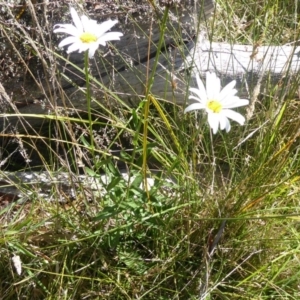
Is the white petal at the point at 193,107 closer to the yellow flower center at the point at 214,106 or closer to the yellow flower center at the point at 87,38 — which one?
the yellow flower center at the point at 214,106

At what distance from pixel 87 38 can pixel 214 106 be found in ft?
0.99

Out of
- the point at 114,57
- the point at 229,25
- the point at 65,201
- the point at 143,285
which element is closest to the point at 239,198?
the point at 143,285

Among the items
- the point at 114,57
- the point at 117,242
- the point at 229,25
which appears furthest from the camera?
the point at 229,25

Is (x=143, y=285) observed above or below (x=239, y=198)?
below

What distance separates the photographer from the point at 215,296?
1.60 metres

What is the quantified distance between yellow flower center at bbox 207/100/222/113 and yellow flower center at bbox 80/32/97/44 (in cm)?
28

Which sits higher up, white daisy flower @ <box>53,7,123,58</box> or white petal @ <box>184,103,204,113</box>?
white daisy flower @ <box>53,7,123,58</box>

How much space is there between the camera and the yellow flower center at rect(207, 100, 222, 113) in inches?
47.8

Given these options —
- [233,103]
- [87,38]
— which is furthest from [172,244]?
[87,38]

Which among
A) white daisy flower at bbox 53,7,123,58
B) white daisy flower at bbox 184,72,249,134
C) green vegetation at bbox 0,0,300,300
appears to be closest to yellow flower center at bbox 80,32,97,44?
white daisy flower at bbox 53,7,123,58

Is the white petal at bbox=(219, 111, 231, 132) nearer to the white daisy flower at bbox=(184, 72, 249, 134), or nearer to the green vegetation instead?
the white daisy flower at bbox=(184, 72, 249, 134)

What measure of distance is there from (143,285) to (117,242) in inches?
6.3

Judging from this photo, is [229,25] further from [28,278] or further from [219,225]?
[28,278]

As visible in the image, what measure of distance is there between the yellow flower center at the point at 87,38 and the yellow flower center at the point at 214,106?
276 millimetres
